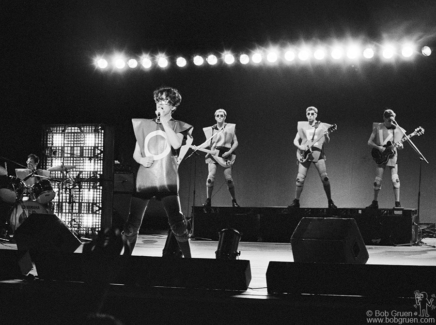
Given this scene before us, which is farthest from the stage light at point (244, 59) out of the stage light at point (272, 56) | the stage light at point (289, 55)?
the stage light at point (289, 55)

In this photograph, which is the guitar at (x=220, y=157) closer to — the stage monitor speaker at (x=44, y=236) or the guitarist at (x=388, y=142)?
the guitarist at (x=388, y=142)

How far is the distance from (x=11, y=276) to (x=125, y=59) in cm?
872

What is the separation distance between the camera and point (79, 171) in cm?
1062

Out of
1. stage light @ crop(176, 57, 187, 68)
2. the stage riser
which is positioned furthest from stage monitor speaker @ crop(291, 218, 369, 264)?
stage light @ crop(176, 57, 187, 68)

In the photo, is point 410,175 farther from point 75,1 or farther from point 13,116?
point 13,116

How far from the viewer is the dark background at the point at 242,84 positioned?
11320 millimetres

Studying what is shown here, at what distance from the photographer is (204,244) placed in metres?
9.04

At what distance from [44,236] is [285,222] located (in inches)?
223

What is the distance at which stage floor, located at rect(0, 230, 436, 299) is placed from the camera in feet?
21.5

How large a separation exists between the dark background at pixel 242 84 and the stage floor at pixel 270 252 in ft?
10.5

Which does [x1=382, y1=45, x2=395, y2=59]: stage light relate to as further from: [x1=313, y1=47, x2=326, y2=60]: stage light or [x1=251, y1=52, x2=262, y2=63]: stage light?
[x1=251, y1=52, x2=262, y2=63]: stage light

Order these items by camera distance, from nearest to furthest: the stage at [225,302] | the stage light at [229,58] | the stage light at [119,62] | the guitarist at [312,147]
Answer: the stage at [225,302] → the guitarist at [312,147] → the stage light at [229,58] → the stage light at [119,62]

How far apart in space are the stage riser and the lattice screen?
7.08 feet

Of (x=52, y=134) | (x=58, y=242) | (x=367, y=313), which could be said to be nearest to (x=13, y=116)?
(x=52, y=134)
